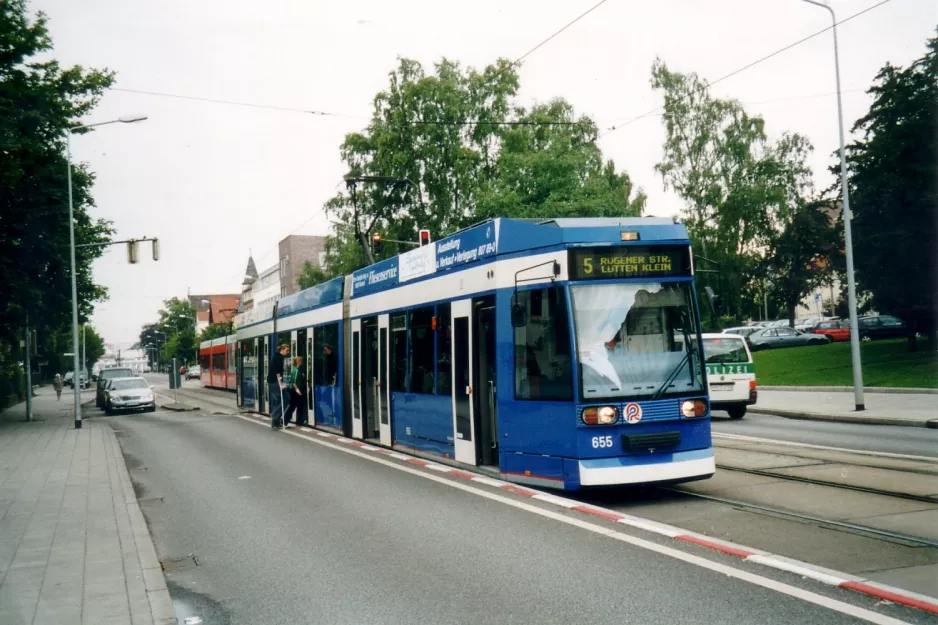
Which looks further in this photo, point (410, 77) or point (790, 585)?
point (410, 77)

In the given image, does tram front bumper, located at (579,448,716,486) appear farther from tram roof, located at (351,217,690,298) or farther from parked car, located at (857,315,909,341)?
parked car, located at (857,315,909,341)

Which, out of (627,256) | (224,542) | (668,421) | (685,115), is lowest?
(224,542)

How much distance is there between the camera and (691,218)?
5300 centimetres

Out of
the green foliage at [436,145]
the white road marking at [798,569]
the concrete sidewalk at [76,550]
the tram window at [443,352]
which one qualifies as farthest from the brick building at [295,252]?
the white road marking at [798,569]

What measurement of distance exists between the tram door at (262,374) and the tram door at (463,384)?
15.1m

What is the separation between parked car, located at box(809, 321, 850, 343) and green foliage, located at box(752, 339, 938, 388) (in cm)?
1062

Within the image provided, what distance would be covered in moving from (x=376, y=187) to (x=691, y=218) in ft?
62.7

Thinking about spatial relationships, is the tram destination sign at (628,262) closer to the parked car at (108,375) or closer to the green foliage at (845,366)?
the green foliage at (845,366)

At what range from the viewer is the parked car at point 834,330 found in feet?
173

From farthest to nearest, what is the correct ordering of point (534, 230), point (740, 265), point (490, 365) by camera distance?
point (740, 265) → point (490, 365) → point (534, 230)

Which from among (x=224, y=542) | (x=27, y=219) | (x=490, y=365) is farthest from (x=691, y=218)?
(x=224, y=542)

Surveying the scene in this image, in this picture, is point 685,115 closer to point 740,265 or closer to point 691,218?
point 691,218

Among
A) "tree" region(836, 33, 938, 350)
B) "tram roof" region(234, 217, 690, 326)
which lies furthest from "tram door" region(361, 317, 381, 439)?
"tree" region(836, 33, 938, 350)

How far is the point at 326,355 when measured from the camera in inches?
754
